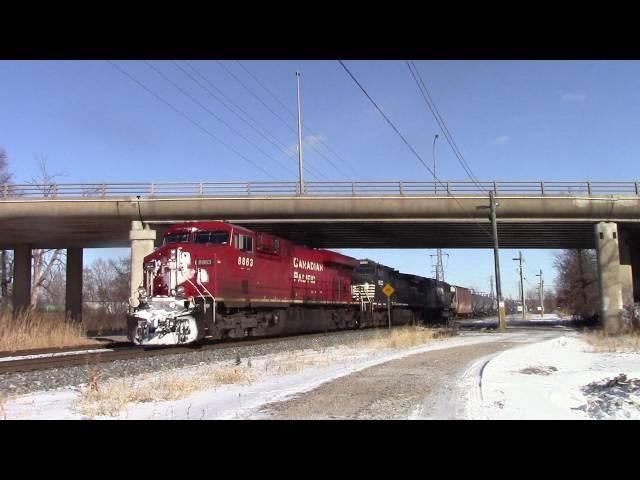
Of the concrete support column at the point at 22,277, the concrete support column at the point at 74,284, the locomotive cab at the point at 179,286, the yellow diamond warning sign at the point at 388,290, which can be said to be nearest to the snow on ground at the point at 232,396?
the locomotive cab at the point at 179,286

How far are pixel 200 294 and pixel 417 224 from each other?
1769 centimetres

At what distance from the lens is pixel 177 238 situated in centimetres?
2038

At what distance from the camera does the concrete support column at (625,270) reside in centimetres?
3238

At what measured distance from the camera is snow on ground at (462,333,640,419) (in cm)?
766

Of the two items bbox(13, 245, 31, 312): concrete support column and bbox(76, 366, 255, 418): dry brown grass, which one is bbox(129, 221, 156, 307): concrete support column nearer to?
bbox(13, 245, 31, 312): concrete support column

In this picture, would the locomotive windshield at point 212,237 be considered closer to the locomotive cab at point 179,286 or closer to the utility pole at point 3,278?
the locomotive cab at point 179,286

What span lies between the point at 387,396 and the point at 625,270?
30.1 meters

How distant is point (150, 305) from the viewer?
58.3 ft

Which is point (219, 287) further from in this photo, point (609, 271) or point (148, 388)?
point (609, 271)

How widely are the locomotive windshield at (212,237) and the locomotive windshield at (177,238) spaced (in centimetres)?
36

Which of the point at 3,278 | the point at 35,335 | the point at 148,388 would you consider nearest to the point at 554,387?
the point at 148,388

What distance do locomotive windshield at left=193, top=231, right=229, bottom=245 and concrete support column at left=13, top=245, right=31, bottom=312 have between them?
22.5 metres
